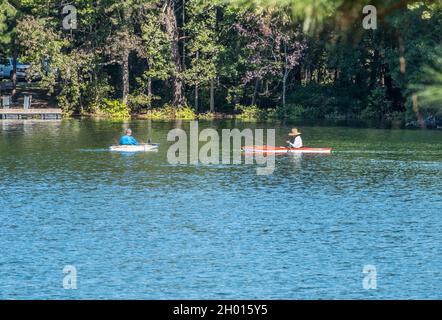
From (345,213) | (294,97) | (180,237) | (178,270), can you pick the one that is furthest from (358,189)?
(294,97)

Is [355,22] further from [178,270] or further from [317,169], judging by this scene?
[317,169]

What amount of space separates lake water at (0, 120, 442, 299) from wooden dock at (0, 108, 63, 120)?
18.9m

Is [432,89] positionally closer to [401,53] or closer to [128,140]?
[401,53]

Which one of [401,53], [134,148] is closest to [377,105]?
[134,148]

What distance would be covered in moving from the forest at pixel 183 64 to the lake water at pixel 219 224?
18.4 m

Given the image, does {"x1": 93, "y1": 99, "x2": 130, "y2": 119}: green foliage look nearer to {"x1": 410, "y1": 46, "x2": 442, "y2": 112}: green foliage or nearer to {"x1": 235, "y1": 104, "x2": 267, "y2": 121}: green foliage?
{"x1": 235, "y1": 104, "x2": 267, "y2": 121}: green foliage

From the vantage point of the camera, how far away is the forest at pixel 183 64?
7969 cm

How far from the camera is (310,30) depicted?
9.55 metres

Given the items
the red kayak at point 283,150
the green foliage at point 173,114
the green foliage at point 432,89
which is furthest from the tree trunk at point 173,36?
the green foliage at point 432,89

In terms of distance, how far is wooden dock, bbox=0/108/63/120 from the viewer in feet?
270

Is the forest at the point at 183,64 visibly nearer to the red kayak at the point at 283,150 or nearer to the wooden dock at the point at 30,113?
the wooden dock at the point at 30,113

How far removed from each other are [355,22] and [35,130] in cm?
6579
